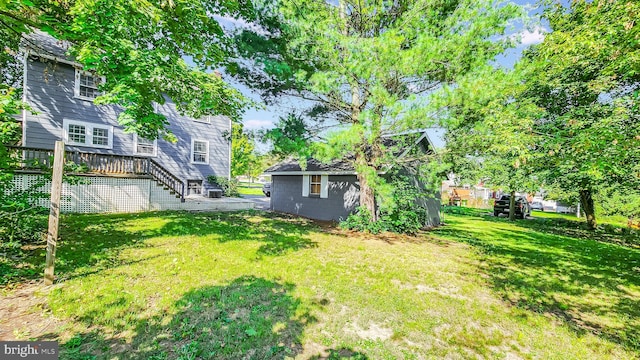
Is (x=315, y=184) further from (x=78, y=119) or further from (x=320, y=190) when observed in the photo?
(x=78, y=119)

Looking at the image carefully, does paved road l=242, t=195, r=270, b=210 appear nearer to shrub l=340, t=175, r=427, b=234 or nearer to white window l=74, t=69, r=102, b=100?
shrub l=340, t=175, r=427, b=234

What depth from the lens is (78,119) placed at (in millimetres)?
12867

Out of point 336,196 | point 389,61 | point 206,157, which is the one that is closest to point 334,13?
point 389,61

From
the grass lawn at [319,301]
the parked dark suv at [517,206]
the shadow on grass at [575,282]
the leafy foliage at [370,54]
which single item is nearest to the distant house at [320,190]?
the leafy foliage at [370,54]

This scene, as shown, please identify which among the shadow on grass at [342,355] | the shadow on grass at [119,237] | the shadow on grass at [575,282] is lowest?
the shadow on grass at [575,282]

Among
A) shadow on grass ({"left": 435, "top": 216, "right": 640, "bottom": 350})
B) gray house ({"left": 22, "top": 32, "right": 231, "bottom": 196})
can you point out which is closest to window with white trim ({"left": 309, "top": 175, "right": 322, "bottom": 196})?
gray house ({"left": 22, "top": 32, "right": 231, "bottom": 196})

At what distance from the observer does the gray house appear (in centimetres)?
1184

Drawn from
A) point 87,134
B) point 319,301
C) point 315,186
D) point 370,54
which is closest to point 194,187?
point 87,134

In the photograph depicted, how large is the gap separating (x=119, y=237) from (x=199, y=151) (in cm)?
1057

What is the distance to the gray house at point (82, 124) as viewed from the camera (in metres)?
11.8

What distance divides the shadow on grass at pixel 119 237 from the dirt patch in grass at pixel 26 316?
20.2 inches

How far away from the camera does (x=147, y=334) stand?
3160mm

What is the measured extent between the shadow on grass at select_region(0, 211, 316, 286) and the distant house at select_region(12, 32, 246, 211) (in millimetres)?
2642

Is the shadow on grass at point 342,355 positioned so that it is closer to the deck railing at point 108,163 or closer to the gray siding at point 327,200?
the gray siding at point 327,200
